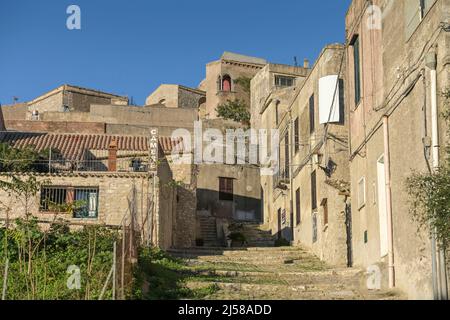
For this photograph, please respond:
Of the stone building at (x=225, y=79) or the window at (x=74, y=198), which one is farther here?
the stone building at (x=225, y=79)

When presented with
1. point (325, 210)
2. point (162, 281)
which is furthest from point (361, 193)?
point (162, 281)

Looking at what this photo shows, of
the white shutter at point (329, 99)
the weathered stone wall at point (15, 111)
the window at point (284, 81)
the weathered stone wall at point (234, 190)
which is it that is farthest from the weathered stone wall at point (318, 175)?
the weathered stone wall at point (15, 111)

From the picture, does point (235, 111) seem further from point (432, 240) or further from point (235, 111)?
point (432, 240)

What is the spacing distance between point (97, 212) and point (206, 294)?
32.1ft

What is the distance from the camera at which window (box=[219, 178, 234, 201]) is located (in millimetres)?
47812

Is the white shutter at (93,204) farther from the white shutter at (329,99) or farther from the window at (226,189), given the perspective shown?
the window at (226,189)

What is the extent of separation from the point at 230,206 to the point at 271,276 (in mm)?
24617

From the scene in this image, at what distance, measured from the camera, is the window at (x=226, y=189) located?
1882 inches

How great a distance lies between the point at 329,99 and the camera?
94.7ft

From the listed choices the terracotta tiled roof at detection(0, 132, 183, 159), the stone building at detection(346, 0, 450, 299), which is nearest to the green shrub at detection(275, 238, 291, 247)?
the terracotta tiled roof at detection(0, 132, 183, 159)

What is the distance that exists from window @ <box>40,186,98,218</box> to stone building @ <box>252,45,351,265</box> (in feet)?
24.2

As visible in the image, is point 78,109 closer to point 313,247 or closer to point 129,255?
point 313,247

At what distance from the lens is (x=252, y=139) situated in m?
52.3

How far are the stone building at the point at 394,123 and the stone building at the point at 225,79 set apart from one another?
141 feet
